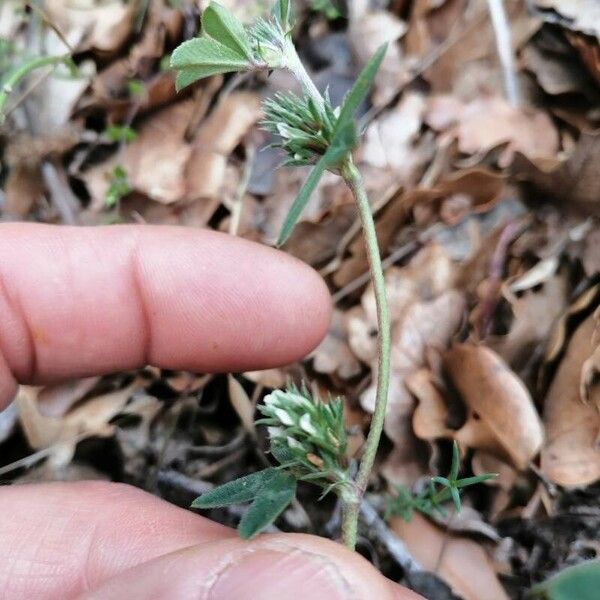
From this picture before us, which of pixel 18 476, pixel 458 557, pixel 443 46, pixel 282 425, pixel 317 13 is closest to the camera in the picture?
pixel 282 425

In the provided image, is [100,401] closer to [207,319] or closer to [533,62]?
[207,319]

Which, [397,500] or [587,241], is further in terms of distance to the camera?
[587,241]

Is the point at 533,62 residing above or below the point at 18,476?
above

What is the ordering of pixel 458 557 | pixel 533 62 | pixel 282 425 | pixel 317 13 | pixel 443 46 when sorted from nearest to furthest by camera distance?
1. pixel 282 425
2. pixel 458 557
3. pixel 533 62
4. pixel 443 46
5. pixel 317 13

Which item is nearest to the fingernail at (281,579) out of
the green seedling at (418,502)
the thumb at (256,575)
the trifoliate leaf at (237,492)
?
the thumb at (256,575)

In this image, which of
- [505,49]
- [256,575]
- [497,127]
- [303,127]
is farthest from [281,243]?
[505,49]

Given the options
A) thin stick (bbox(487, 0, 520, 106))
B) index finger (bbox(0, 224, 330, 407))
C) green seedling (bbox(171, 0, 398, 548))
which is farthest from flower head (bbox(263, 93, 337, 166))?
thin stick (bbox(487, 0, 520, 106))

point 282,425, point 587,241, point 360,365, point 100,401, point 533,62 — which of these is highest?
point 533,62

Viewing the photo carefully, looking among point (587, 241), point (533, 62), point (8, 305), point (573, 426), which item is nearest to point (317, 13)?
point (533, 62)
